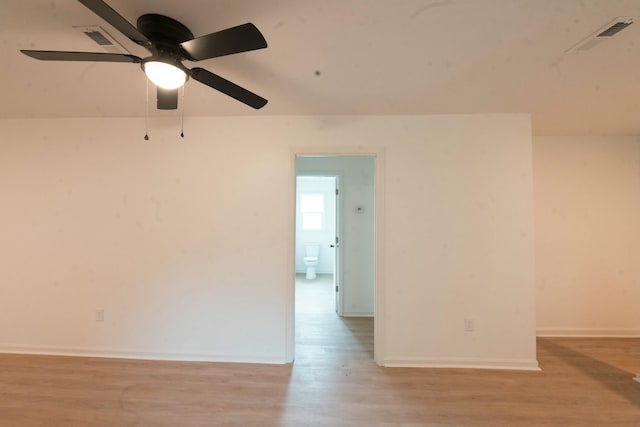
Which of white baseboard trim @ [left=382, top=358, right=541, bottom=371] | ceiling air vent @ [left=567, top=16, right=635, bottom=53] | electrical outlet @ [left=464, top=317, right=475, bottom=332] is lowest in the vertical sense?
white baseboard trim @ [left=382, top=358, right=541, bottom=371]

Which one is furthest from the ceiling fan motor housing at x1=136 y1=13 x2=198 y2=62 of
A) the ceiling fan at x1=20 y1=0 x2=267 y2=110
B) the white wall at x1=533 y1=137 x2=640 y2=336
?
the white wall at x1=533 y1=137 x2=640 y2=336

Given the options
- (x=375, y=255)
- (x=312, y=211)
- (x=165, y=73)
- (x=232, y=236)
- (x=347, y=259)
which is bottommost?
(x=347, y=259)

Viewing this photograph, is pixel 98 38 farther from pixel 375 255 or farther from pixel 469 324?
pixel 469 324

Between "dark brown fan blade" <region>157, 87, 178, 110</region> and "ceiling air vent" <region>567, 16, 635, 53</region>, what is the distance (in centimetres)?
239

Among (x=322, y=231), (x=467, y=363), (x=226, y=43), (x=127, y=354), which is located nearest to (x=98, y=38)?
(x=226, y=43)

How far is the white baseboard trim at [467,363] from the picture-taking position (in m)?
2.48

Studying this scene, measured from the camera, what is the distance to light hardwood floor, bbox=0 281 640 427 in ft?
6.06

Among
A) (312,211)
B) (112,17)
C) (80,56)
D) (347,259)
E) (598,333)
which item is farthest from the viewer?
(312,211)

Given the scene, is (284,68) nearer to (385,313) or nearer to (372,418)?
(385,313)

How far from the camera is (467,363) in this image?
2504mm

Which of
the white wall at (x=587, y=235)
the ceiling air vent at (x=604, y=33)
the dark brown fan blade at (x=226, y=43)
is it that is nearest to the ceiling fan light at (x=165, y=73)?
the dark brown fan blade at (x=226, y=43)

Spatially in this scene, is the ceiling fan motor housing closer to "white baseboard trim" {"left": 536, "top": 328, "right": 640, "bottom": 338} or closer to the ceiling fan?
the ceiling fan

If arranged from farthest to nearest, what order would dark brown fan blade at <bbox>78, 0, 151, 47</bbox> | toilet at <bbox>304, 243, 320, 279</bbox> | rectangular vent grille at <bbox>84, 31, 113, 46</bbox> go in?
1. toilet at <bbox>304, 243, 320, 279</bbox>
2. rectangular vent grille at <bbox>84, 31, 113, 46</bbox>
3. dark brown fan blade at <bbox>78, 0, 151, 47</bbox>

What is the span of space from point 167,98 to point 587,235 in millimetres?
4561
